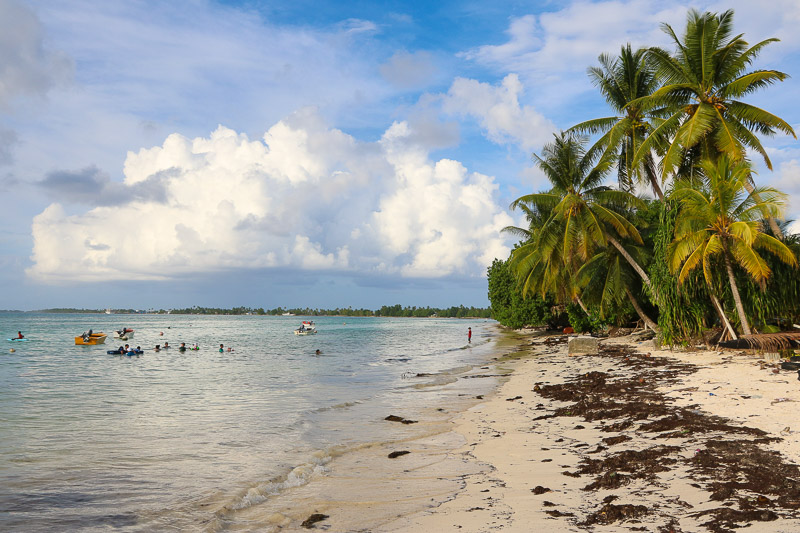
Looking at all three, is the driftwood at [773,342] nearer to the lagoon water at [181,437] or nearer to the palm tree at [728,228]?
the palm tree at [728,228]

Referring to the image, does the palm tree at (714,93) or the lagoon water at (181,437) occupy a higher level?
the palm tree at (714,93)

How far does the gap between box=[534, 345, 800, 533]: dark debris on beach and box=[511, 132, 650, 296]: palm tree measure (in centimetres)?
1634

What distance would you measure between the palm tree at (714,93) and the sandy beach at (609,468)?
36.4 feet

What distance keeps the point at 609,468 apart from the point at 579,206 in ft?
77.0

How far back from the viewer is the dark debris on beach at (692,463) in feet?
17.9

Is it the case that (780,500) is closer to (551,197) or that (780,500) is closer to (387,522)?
(387,522)

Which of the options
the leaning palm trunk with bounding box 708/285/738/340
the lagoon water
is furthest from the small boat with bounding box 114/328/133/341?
the leaning palm trunk with bounding box 708/285/738/340

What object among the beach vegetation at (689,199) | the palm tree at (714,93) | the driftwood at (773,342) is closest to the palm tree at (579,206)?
the beach vegetation at (689,199)

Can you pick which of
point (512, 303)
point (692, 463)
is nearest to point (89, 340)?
point (512, 303)

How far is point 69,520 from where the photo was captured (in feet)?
25.5

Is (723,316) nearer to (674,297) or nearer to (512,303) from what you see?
(674,297)

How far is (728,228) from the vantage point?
18.3m

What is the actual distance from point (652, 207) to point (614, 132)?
9.73m

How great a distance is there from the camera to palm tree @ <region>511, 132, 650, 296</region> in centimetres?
2808
